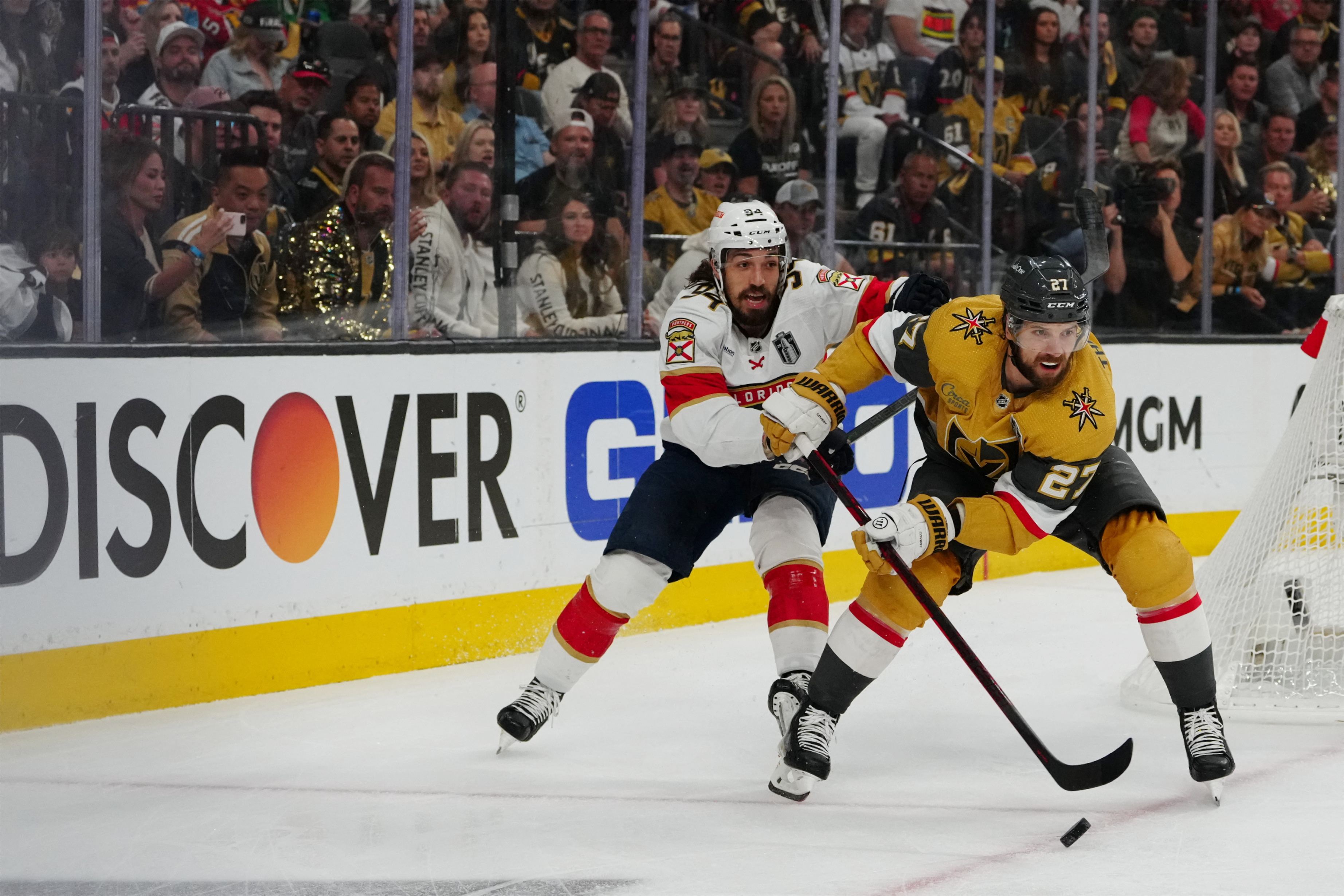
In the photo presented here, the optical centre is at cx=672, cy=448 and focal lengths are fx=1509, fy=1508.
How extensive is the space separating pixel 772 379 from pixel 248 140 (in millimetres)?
1551

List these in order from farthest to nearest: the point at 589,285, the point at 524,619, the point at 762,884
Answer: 1. the point at 589,285
2. the point at 524,619
3. the point at 762,884

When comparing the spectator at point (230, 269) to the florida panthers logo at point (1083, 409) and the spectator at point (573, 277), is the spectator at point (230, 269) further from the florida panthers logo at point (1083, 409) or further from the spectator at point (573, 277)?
the florida panthers logo at point (1083, 409)

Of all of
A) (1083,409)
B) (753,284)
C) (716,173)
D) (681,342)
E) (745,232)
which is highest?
(716,173)

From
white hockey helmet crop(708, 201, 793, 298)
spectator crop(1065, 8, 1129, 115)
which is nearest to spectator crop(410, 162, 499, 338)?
white hockey helmet crop(708, 201, 793, 298)

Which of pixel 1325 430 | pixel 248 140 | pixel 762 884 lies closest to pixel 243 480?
pixel 248 140

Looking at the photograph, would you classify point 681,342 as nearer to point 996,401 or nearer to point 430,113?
point 996,401

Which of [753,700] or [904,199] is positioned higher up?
[904,199]

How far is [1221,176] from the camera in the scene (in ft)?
20.2

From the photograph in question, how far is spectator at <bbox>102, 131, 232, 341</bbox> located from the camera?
342cm

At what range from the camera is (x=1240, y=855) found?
238cm

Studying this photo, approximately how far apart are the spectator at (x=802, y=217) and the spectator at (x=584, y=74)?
691 millimetres

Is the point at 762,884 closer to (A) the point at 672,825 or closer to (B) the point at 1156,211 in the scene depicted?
(A) the point at 672,825

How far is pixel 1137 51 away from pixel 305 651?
13.7ft

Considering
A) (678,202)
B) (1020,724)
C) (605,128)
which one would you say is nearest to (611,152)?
(605,128)
